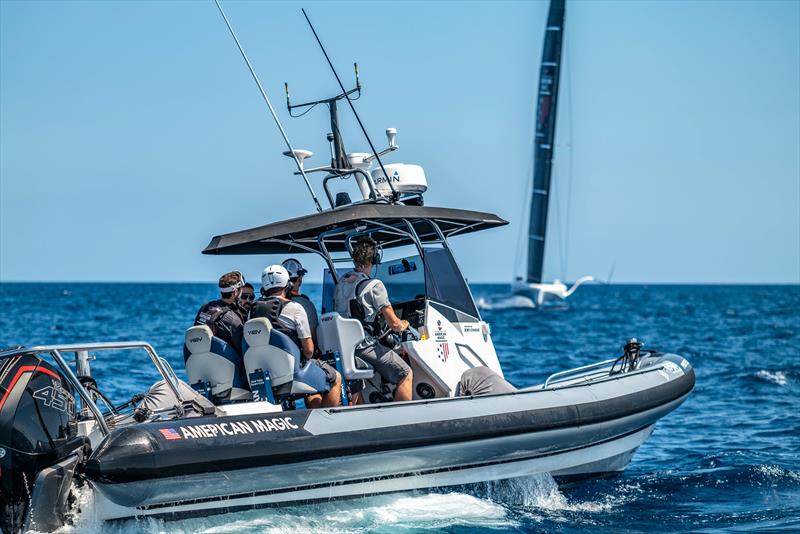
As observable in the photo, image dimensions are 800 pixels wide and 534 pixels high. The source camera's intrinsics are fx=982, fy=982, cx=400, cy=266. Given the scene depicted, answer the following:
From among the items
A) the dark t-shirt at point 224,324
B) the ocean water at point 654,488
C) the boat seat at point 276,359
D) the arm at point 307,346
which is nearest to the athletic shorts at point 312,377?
the boat seat at point 276,359

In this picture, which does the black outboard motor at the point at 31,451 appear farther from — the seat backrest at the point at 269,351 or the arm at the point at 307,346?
the arm at the point at 307,346

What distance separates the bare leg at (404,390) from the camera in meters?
6.73

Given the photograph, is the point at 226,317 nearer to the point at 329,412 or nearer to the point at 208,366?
the point at 208,366

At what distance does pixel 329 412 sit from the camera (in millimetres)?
5855

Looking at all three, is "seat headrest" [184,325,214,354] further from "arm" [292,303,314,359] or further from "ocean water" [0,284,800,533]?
"ocean water" [0,284,800,533]

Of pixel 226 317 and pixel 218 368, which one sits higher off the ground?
pixel 226 317

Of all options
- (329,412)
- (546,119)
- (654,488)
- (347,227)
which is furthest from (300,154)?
(546,119)

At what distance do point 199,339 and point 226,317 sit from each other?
269 mm

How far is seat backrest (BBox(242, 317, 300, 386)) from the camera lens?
612 centimetres

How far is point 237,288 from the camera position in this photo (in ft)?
21.6

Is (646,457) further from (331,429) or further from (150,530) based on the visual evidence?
(150,530)

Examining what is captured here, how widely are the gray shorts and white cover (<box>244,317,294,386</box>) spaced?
0.69 meters

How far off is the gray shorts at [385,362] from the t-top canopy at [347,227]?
0.91 meters

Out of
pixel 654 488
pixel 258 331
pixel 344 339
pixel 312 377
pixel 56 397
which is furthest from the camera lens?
pixel 654 488
